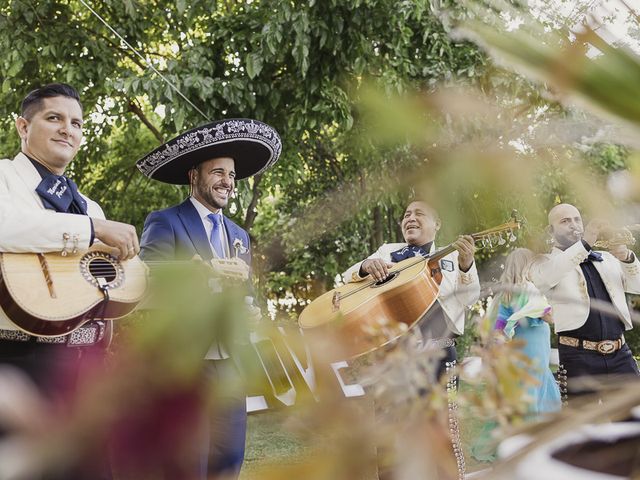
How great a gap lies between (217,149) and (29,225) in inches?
44.0

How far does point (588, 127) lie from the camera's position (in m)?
0.38

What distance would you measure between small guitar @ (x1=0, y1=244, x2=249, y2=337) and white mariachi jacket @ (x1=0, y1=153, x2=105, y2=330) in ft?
0.19

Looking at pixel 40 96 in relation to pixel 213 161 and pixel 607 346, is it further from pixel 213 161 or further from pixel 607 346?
pixel 607 346

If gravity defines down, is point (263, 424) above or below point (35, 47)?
below

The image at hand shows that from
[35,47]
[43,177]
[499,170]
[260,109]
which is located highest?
[35,47]

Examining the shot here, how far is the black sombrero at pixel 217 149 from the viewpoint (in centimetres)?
255

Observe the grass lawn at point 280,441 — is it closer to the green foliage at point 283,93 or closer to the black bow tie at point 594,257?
the green foliage at point 283,93

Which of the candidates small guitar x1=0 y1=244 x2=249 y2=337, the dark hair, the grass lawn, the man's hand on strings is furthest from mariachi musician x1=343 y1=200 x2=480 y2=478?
the dark hair

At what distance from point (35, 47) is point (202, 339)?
522cm

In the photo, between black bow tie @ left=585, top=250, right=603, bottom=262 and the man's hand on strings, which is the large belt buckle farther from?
the man's hand on strings

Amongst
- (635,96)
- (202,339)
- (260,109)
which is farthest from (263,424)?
(260,109)

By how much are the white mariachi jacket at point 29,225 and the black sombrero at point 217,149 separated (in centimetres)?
66

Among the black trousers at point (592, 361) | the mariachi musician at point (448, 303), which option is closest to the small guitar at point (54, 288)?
the mariachi musician at point (448, 303)

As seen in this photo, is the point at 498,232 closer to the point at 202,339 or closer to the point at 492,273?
the point at 492,273
